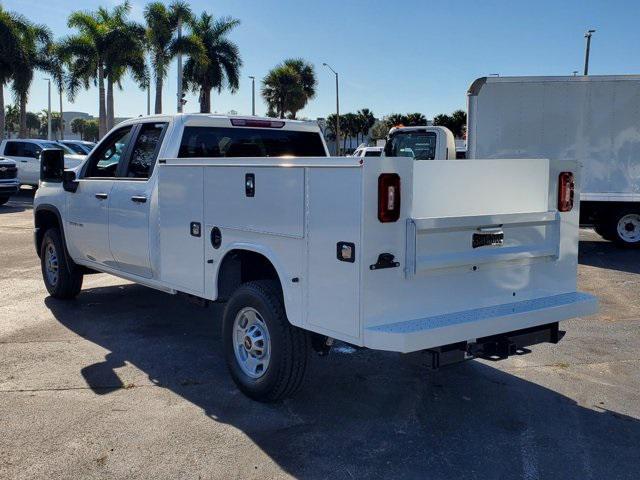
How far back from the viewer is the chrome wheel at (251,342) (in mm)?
4898

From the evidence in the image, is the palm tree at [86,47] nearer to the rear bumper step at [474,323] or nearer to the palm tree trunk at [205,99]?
the palm tree trunk at [205,99]

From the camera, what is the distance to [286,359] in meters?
4.64

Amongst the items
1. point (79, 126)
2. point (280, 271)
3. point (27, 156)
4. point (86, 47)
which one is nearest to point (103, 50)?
point (86, 47)

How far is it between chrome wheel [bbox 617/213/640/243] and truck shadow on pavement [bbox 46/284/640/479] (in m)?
8.85

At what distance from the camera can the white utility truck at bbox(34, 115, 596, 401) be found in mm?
4027

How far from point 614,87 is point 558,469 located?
10810 millimetres

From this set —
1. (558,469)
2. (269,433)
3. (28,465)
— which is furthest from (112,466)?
(558,469)

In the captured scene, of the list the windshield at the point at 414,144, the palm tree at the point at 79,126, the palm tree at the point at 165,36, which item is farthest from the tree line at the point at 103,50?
the palm tree at the point at 79,126

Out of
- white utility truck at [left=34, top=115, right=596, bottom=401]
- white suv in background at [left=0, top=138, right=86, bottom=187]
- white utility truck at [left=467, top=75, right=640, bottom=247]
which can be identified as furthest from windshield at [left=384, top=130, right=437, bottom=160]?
white suv in background at [left=0, top=138, right=86, bottom=187]

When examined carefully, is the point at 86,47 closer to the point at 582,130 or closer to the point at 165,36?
the point at 165,36

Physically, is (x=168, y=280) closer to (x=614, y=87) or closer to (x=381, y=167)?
(x=381, y=167)

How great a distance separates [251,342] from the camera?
16.3 feet

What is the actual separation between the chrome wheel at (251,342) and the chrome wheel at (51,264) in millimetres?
3803

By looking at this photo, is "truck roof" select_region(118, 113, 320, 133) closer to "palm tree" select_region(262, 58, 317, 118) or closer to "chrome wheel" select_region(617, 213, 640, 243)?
"chrome wheel" select_region(617, 213, 640, 243)
